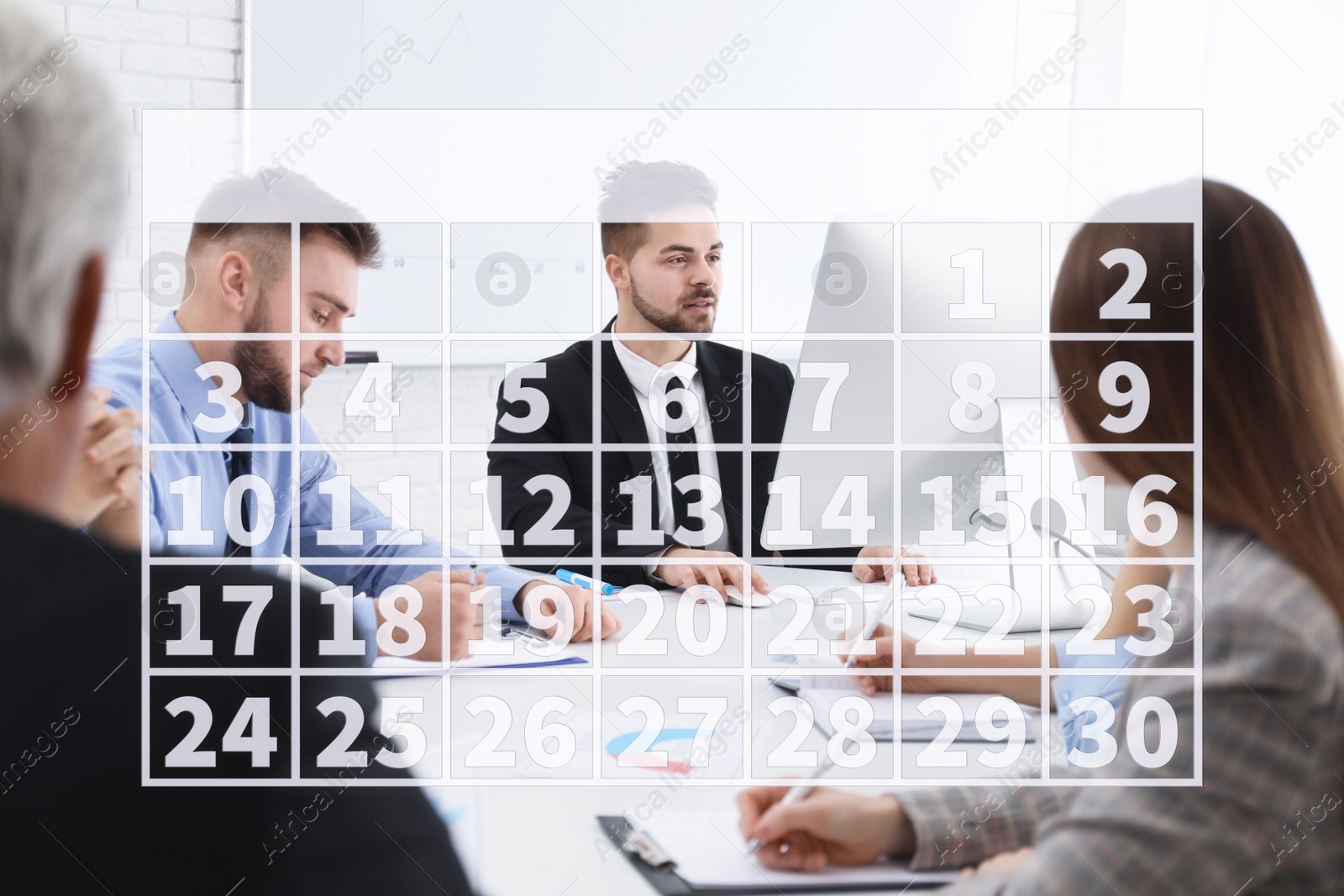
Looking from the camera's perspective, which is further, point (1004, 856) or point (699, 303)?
point (699, 303)

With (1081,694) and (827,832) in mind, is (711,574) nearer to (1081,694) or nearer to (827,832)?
(1081,694)

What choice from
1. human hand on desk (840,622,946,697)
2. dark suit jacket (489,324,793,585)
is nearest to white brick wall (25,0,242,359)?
dark suit jacket (489,324,793,585)

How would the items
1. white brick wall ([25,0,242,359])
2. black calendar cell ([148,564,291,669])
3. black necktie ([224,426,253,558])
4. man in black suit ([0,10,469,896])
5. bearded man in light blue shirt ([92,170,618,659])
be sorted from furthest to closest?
white brick wall ([25,0,242,359])
black necktie ([224,426,253,558])
bearded man in light blue shirt ([92,170,618,659])
black calendar cell ([148,564,291,669])
man in black suit ([0,10,469,896])

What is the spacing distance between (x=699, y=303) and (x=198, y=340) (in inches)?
37.4

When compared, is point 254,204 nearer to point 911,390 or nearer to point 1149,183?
point 911,390

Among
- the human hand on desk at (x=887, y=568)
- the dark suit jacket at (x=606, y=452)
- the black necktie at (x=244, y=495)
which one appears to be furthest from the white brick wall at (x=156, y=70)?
the human hand on desk at (x=887, y=568)

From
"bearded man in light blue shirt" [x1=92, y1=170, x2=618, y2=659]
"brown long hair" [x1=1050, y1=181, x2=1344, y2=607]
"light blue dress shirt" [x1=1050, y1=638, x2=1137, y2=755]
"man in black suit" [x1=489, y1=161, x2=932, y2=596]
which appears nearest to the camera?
"brown long hair" [x1=1050, y1=181, x2=1344, y2=607]

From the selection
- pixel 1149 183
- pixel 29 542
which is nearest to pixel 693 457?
pixel 29 542

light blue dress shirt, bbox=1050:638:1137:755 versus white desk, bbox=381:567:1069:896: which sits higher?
light blue dress shirt, bbox=1050:638:1137:755

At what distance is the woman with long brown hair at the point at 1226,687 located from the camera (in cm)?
69

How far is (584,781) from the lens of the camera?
A: 2.58 feet

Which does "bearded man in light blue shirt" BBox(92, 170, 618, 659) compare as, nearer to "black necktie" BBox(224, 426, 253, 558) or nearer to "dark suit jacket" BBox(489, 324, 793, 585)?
"black necktie" BBox(224, 426, 253, 558)

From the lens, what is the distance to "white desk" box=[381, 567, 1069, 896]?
684 millimetres

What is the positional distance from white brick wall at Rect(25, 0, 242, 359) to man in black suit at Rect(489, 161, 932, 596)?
74 cm
